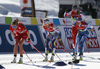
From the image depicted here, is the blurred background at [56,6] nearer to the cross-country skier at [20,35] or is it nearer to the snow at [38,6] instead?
the snow at [38,6]

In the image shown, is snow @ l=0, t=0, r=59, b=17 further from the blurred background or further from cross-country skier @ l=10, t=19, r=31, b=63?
cross-country skier @ l=10, t=19, r=31, b=63

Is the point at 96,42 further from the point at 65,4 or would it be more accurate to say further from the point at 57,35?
the point at 65,4

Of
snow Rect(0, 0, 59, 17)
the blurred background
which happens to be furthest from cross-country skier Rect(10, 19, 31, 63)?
the blurred background

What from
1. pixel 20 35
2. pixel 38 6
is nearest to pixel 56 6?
pixel 38 6

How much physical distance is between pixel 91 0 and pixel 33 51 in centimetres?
3218

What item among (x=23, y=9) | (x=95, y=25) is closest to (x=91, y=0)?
(x=23, y=9)

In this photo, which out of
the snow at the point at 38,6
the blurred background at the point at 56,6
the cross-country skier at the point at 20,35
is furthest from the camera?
the blurred background at the point at 56,6

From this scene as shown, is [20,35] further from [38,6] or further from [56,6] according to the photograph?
[56,6]

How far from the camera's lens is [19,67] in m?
7.29

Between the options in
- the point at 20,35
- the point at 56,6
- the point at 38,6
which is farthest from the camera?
the point at 56,6

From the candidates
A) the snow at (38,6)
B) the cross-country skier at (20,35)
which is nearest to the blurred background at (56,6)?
the snow at (38,6)

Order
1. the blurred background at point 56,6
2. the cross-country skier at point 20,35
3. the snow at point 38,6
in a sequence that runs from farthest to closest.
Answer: the blurred background at point 56,6 < the snow at point 38,6 < the cross-country skier at point 20,35

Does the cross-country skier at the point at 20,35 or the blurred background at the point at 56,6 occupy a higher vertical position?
the blurred background at the point at 56,6

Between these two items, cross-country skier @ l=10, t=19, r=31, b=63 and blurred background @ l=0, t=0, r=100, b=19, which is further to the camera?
blurred background @ l=0, t=0, r=100, b=19
